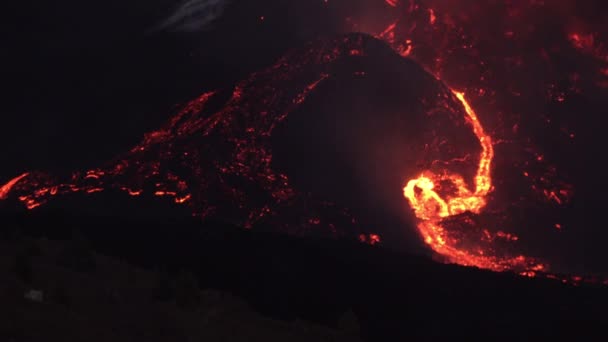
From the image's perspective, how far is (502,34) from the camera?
141 feet

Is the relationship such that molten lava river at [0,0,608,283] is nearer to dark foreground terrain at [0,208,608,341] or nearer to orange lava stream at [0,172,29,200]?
orange lava stream at [0,172,29,200]

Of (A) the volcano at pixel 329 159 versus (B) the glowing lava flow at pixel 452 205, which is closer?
(B) the glowing lava flow at pixel 452 205

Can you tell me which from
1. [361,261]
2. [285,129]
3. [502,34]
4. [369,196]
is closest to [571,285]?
[361,261]

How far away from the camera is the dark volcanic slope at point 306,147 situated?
30025 millimetres

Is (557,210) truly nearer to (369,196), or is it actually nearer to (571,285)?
(369,196)

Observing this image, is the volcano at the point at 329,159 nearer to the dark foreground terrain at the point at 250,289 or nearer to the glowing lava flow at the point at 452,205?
the glowing lava flow at the point at 452,205

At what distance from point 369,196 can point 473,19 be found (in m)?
18.6

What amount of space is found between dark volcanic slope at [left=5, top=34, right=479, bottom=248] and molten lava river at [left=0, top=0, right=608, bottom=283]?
0.33ft

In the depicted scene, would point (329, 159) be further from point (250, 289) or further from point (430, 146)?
→ point (250, 289)

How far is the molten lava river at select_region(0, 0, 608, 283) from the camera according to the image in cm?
2991

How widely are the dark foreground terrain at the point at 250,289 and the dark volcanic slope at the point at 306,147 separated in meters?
9.09

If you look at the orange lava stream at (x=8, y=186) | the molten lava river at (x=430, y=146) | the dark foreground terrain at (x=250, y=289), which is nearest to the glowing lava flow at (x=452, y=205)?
the molten lava river at (x=430, y=146)

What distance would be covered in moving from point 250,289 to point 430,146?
20.5 meters

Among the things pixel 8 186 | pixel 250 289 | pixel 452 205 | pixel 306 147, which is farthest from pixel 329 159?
pixel 250 289
